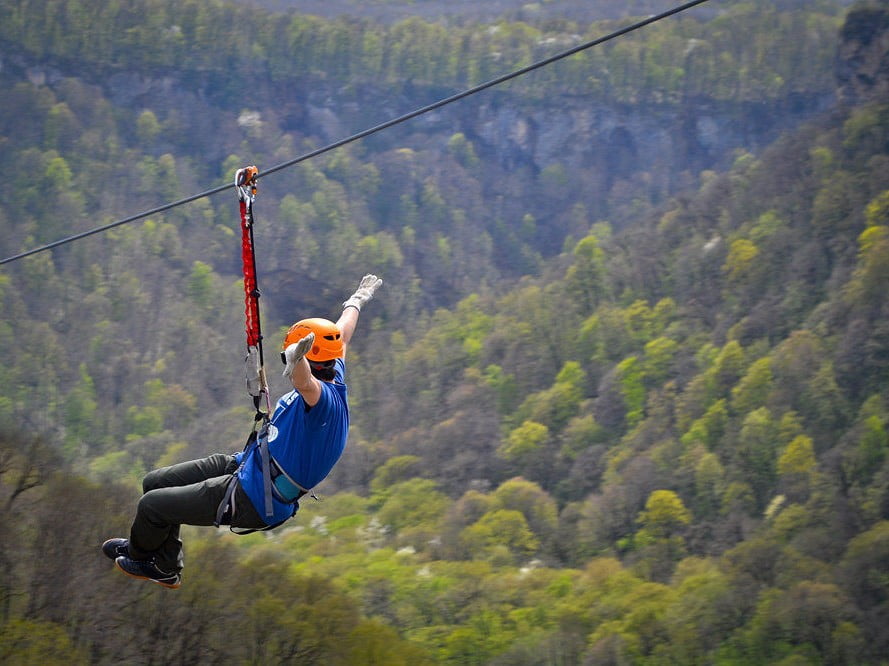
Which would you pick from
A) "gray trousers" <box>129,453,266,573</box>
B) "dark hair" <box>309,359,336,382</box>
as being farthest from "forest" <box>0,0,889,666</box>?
"dark hair" <box>309,359,336,382</box>

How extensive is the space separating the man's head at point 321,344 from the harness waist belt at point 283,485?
0.50 metres

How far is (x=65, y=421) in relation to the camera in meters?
76.4

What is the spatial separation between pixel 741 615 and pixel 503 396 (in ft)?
97.5

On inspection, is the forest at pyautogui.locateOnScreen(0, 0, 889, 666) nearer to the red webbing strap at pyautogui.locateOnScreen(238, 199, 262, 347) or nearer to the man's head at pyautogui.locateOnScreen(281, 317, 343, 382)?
the red webbing strap at pyautogui.locateOnScreen(238, 199, 262, 347)

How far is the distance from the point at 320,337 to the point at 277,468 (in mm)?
694

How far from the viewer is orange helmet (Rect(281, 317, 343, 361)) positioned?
5969mm

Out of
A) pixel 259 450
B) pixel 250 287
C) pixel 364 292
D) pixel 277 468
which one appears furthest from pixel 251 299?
pixel 277 468

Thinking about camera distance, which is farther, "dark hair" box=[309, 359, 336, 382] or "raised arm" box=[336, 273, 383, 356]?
"raised arm" box=[336, 273, 383, 356]

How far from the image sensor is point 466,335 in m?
84.1

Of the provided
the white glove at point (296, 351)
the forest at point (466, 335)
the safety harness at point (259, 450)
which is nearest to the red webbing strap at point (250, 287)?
the safety harness at point (259, 450)

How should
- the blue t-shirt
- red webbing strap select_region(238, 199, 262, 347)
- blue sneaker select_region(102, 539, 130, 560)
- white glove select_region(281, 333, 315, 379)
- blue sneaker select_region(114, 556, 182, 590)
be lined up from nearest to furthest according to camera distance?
white glove select_region(281, 333, 315, 379) → the blue t-shirt → red webbing strap select_region(238, 199, 262, 347) → blue sneaker select_region(114, 556, 182, 590) → blue sneaker select_region(102, 539, 130, 560)

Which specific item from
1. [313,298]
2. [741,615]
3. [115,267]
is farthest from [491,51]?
[741,615]

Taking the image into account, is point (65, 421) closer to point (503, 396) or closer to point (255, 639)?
point (503, 396)

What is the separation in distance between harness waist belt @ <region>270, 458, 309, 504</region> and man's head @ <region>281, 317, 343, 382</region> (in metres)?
0.50
